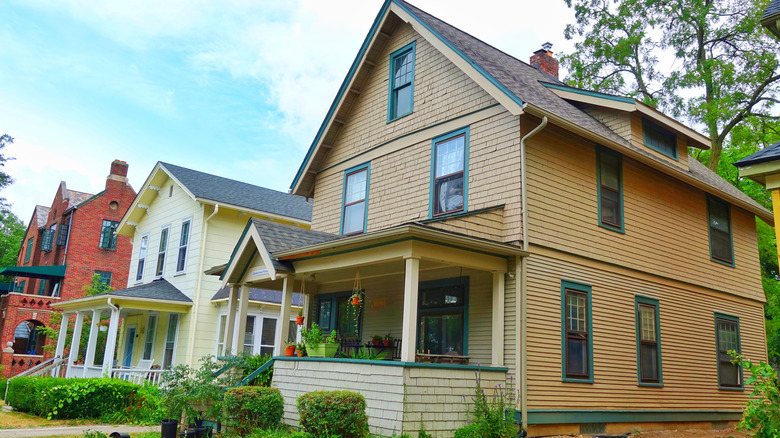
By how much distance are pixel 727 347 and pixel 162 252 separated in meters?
18.5

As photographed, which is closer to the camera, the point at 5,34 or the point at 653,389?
the point at 653,389

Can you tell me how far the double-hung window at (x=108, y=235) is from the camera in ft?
107

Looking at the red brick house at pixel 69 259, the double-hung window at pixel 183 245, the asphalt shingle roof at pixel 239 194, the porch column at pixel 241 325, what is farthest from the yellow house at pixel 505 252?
the red brick house at pixel 69 259

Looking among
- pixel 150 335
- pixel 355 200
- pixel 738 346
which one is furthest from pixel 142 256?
pixel 738 346

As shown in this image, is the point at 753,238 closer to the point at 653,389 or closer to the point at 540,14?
the point at 653,389

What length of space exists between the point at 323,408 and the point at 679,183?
35.2 feet

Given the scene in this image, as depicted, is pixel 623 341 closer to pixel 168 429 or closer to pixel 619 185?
pixel 619 185

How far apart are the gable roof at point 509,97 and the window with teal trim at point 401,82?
776mm

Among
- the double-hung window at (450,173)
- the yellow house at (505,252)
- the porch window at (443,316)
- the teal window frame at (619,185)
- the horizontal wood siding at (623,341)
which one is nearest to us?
the yellow house at (505,252)

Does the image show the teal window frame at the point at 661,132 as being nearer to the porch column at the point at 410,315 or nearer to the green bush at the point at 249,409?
the porch column at the point at 410,315

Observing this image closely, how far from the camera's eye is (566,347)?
37.9 ft

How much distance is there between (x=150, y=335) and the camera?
73.7 feet

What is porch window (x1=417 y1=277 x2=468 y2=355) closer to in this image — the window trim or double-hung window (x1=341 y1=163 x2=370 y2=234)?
the window trim

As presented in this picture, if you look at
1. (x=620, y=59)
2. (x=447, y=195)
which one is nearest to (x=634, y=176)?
(x=447, y=195)
